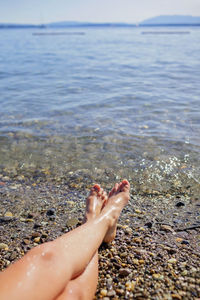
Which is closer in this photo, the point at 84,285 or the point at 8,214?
the point at 84,285

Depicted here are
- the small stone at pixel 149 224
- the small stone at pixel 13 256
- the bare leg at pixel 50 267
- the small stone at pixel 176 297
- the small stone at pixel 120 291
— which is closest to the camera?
the bare leg at pixel 50 267

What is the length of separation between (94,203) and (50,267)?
4.75 feet

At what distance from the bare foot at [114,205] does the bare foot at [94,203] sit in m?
0.10

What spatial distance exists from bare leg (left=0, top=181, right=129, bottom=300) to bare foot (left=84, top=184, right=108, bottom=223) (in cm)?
55

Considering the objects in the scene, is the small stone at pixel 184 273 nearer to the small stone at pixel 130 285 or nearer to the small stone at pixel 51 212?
the small stone at pixel 130 285

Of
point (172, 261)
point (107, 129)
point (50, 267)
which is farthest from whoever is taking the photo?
point (107, 129)

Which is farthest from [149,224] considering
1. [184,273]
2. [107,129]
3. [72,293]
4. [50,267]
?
[107,129]

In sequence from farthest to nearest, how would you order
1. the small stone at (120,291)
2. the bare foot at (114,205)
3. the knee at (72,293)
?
the bare foot at (114,205) < the small stone at (120,291) < the knee at (72,293)

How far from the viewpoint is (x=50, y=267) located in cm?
204

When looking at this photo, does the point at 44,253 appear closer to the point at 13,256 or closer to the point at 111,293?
the point at 111,293

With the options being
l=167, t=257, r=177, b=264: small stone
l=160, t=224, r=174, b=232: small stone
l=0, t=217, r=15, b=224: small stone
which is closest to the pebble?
l=167, t=257, r=177, b=264: small stone

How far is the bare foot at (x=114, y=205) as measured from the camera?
3.01m

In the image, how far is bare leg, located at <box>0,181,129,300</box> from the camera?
73.0 inches

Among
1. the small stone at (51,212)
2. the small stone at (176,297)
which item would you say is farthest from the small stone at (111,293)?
the small stone at (51,212)
